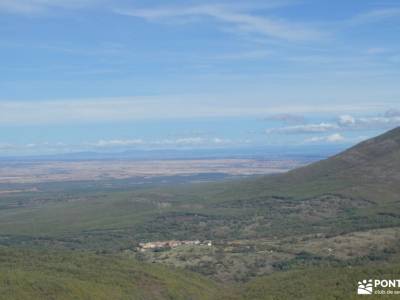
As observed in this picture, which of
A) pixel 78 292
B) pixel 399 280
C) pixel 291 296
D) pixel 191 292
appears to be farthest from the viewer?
pixel 191 292

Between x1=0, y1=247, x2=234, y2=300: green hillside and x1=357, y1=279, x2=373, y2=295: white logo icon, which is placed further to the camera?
x1=0, y1=247, x2=234, y2=300: green hillside

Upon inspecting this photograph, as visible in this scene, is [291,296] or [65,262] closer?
[291,296]

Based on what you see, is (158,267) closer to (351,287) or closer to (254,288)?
(254,288)

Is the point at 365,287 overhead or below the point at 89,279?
overhead

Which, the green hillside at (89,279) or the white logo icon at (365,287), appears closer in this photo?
the white logo icon at (365,287)

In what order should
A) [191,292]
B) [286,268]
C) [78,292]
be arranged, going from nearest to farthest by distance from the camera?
1. [78,292]
2. [191,292]
3. [286,268]

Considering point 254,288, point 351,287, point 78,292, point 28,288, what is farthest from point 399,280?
point 28,288
